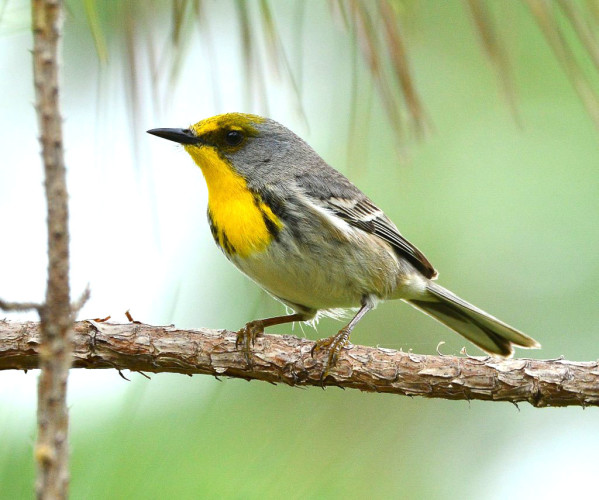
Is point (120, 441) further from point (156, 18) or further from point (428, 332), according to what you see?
point (428, 332)

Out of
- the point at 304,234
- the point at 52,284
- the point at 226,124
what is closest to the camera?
the point at 52,284

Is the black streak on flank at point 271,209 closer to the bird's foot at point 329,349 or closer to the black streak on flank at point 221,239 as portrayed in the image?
the black streak on flank at point 221,239

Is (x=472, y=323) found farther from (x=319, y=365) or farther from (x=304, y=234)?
(x=319, y=365)

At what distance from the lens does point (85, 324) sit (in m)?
2.55

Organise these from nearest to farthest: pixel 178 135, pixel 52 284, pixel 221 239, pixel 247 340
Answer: pixel 52 284 → pixel 247 340 → pixel 221 239 → pixel 178 135

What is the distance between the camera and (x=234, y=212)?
343 cm

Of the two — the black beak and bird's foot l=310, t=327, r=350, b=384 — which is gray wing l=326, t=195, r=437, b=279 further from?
bird's foot l=310, t=327, r=350, b=384

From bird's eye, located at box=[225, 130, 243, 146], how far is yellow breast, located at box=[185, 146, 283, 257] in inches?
4.6

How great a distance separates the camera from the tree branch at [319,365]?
8.08ft

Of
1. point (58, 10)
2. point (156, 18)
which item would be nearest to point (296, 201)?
point (156, 18)

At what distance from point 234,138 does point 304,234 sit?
79 centimetres

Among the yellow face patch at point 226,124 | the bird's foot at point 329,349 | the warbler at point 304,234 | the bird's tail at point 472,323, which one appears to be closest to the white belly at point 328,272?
the warbler at point 304,234

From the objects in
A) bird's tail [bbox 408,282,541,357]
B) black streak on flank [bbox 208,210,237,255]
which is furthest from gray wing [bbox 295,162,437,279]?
black streak on flank [bbox 208,210,237,255]

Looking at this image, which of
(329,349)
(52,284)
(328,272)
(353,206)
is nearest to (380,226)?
(353,206)
